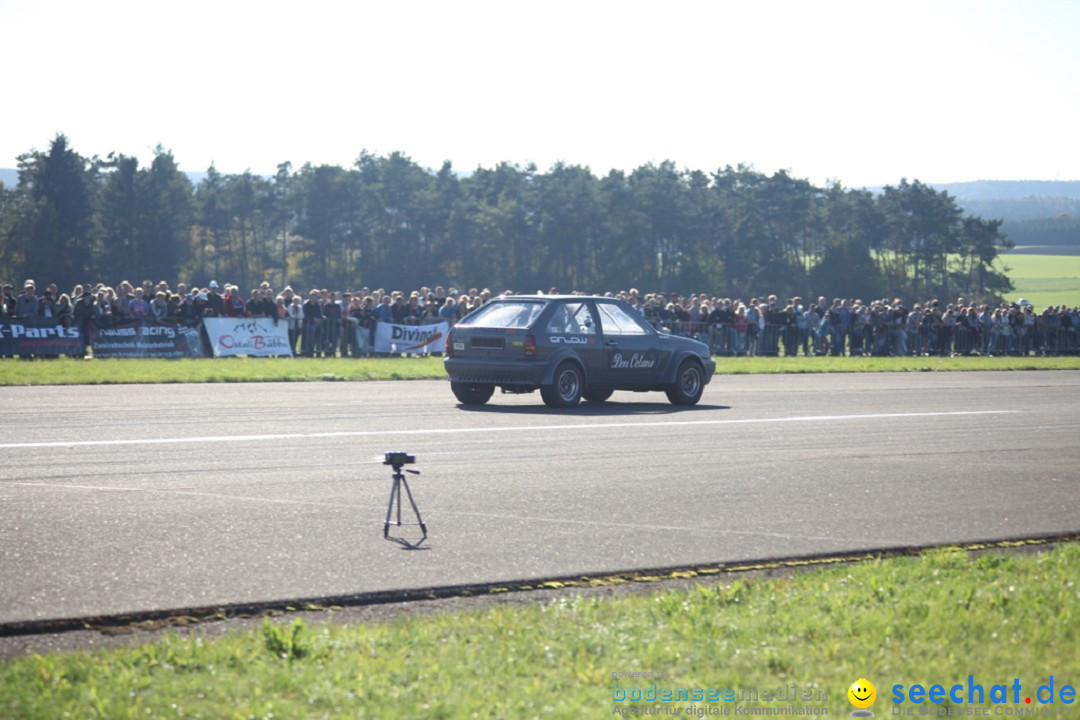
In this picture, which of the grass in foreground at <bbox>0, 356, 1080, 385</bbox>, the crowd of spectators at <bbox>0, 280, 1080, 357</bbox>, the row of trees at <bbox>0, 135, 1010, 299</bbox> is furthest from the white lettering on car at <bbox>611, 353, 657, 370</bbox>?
the row of trees at <bbox>0, 135, 1010, 299</bbox>

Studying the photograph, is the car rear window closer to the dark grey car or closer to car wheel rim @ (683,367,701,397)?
the dark grey car

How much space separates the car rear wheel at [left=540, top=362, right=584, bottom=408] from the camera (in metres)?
19.0

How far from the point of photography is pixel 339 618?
6.89 meters

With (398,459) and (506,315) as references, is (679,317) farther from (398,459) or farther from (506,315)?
(398,459)

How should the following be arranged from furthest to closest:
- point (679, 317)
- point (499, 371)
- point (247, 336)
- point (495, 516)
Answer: point (679, 317), point (247, 336), point (499, 371), point (495, 516)

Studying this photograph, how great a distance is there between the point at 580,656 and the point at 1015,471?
8565 mm

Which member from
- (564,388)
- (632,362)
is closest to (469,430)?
(564,388)

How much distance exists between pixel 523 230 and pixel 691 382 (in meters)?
76.3

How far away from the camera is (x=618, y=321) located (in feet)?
67.1

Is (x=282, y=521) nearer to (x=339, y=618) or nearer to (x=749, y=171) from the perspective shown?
(x=339, y=618)

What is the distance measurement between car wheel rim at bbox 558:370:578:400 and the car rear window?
2.98 feet

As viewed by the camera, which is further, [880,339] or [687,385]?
[880,339]

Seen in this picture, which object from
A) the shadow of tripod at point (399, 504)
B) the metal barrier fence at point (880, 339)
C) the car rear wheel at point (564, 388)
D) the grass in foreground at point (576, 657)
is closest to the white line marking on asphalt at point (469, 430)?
the car rear wheel at point (564, 388)

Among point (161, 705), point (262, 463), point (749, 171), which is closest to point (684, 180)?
point (749, 171)
